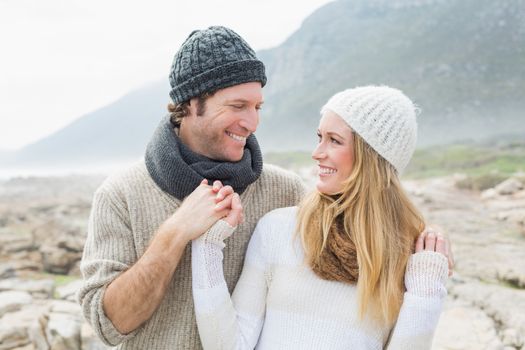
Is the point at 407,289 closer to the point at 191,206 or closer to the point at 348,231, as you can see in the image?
the point at 348,231

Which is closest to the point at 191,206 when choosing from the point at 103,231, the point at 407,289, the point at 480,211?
the point at 103,231

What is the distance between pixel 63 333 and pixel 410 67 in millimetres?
84141

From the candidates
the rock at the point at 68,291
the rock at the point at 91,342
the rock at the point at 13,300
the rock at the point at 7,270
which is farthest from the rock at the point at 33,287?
the rock at the point at 91,342

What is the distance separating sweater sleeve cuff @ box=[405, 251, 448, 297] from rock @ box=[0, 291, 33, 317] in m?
→ 5.40

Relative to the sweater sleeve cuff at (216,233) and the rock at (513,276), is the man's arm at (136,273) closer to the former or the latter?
the sweater sleeve cuff at (216,233)

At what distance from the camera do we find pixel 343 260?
252 centimetres

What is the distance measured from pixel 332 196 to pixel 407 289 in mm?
609

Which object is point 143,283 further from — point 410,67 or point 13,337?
Answer: point 410,67

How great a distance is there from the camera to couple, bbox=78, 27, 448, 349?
239 cm

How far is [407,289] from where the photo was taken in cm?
241

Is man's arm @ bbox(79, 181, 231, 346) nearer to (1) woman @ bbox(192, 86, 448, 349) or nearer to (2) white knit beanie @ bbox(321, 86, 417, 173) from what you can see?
(1) woman @ bbox(192, 86, 448, 349)

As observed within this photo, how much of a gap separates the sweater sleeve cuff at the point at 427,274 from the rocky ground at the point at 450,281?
3508 mm

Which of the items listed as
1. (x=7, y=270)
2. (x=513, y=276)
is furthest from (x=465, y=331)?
(x=7, y=270)

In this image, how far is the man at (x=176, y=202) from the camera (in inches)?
93.8
